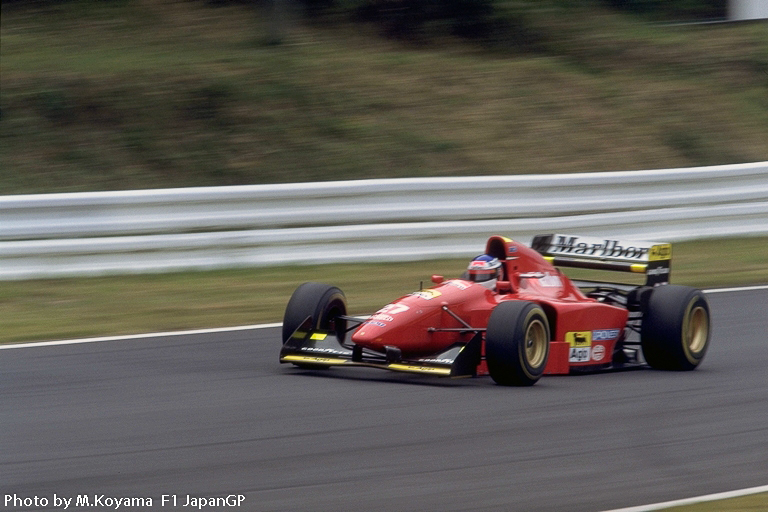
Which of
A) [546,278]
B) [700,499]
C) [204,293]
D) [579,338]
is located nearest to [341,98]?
[204,293]

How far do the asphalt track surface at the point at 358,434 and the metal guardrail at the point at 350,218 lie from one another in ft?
8.54

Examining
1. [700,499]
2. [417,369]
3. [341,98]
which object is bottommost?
[700,499]

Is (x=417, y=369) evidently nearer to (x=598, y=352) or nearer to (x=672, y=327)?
(x=598, y=352)

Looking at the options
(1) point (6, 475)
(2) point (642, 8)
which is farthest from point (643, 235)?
(2) point (642, 8)

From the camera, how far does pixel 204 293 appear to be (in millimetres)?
9898

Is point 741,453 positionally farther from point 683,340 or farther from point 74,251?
point 74,251

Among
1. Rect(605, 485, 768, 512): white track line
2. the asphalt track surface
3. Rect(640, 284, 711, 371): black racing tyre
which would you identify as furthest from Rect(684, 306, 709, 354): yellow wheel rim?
Rect(605, 485, 768, 512): white track line

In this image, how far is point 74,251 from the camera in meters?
10.2

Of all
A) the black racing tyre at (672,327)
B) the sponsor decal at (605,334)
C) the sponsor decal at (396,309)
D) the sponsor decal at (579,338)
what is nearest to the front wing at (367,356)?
the sponsor decal at (396,309)

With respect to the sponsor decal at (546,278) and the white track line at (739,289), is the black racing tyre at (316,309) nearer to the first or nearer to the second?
the sponsor decal at (546,278)

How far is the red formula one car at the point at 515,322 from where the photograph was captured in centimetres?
673

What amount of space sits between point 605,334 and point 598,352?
0.45ft

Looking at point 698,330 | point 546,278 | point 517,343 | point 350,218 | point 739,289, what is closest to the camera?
point 517,343

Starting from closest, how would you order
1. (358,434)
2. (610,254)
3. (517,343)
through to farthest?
(358,434) → (517,343) → (610,254)
